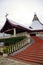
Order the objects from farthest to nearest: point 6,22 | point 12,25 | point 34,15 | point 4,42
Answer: point 34,15 → point 6,22 → point 12,25 → point 4,42

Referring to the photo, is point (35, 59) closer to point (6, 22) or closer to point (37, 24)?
point (6, 22)

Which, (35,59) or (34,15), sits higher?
(34,15)

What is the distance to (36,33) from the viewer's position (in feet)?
130

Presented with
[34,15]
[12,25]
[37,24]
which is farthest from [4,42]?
[34,15]

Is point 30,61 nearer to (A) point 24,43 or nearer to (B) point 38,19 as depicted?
(A) point 24,43

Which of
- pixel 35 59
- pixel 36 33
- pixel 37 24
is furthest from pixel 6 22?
pixel 35 59

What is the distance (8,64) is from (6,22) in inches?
934

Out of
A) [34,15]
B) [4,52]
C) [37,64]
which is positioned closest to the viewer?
[37,64]

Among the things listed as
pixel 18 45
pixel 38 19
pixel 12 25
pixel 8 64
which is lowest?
pixel 8 64

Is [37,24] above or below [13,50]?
above

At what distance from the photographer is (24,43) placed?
2067cm

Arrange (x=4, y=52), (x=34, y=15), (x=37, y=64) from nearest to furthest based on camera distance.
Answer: (x=37, y=64)
(x=4, y=52)
(x=34, y=15)

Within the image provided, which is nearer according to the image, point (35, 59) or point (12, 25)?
point (35, 59)

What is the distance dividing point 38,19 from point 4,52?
38067 mm
